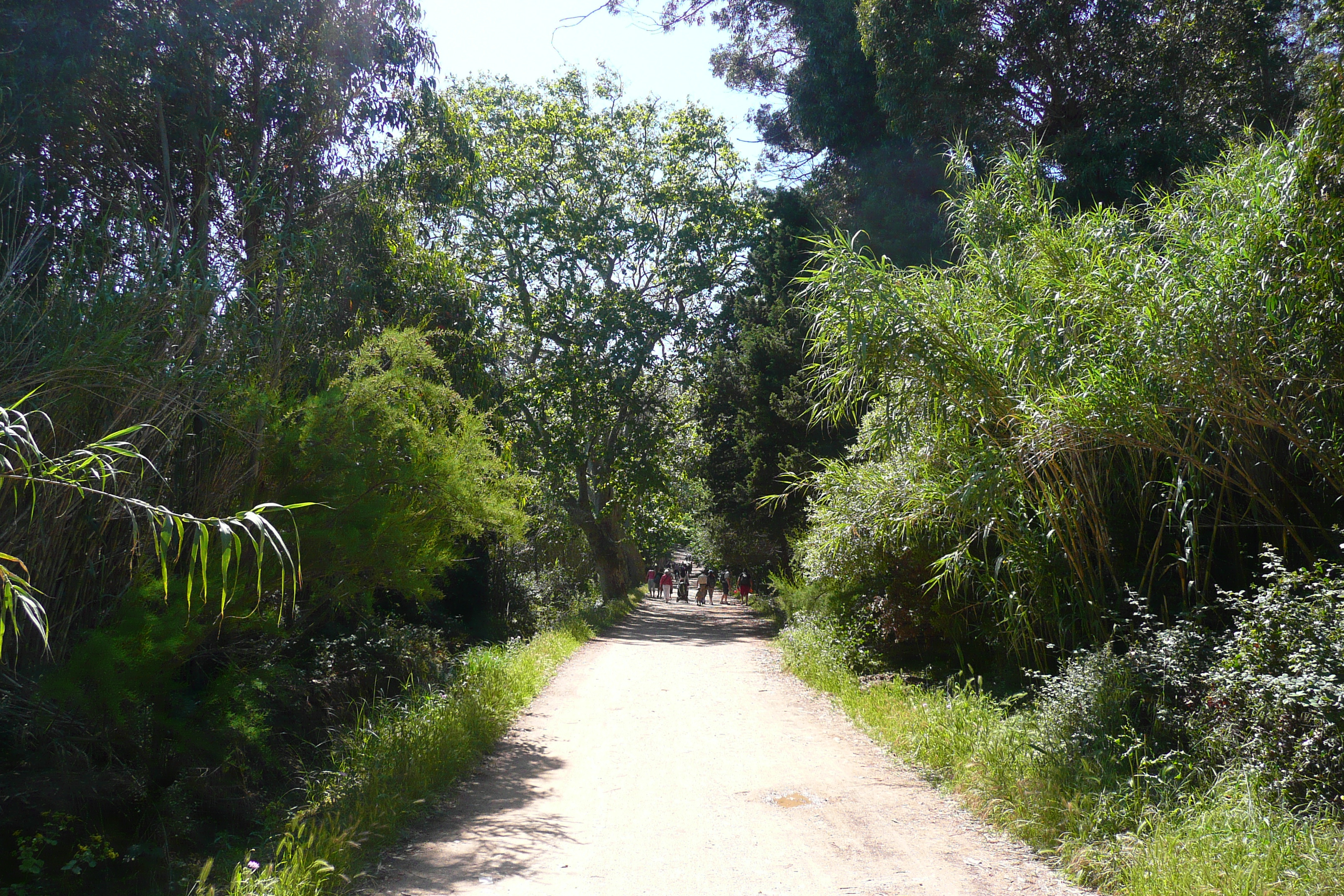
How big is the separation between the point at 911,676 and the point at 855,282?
18.2ft

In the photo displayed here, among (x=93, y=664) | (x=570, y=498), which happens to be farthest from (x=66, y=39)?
(x=570, y=498)

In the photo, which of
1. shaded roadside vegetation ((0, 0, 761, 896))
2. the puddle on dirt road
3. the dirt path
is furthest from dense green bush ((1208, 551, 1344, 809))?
shaded roadside vegetation ((0, 0, 761, 896))

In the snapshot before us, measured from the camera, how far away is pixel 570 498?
28906 millimetres

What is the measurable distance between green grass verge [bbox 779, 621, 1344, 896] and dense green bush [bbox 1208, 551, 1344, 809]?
0.21 metres

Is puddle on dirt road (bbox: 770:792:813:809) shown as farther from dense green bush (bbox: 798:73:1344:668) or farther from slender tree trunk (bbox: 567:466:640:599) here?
slender tree trunk (bbox: 567:466:640:599)

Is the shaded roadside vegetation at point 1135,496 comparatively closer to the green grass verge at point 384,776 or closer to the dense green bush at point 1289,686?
the dense green bush at point 1289,686

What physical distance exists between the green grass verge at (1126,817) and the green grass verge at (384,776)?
406cm

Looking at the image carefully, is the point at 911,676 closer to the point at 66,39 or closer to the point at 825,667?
the point at 825,667

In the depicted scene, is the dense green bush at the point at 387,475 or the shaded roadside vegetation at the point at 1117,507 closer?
the shaded roadside vegetation at the point at 1117,507

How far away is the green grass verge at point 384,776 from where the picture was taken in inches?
192

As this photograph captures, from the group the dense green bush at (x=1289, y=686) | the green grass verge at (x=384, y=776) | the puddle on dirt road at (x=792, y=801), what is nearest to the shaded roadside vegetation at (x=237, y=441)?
the green grass verge at (x=384, y=776)

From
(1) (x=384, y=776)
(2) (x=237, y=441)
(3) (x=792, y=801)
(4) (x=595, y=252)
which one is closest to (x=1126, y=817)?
(3) (x=792, y=801)

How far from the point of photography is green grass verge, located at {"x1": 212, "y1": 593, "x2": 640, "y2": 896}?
4871mm

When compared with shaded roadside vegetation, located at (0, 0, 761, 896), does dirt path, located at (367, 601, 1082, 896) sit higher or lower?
lower
